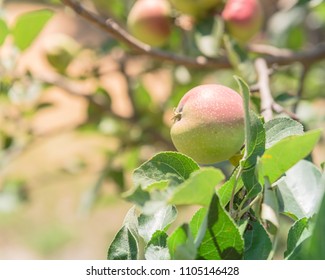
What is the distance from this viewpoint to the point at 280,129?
63 cm

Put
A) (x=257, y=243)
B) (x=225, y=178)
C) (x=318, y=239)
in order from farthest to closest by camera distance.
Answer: (x=225, y=178) < (x=257, y=243) < (x=318, y=239)

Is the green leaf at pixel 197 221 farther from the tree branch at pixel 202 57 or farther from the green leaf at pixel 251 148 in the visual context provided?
the tree branch at pixel 202 57

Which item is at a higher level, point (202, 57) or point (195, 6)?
point (195, 6)

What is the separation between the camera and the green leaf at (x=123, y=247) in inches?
24.0

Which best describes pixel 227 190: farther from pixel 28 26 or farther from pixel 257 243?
pixel 28 26

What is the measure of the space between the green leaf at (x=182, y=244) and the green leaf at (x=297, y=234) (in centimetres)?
10

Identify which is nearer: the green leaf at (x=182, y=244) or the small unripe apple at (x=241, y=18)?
the green leaf at (x=182, y=244)

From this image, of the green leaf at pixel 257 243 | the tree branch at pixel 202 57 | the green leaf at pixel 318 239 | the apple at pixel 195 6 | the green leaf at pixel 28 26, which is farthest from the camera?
the green leaf at pixel 28 26

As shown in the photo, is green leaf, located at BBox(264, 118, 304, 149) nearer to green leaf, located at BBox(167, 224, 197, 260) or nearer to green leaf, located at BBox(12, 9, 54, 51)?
green leaf, located at BBox(167, 224, 197, 260)

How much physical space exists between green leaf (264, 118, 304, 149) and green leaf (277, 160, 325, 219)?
74mm

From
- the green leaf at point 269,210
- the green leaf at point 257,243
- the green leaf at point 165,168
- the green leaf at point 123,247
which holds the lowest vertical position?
the green leaf at point 123,247

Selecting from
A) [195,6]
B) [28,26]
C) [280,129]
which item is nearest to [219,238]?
[280,129]

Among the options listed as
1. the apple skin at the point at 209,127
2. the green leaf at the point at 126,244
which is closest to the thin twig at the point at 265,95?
the apple skin at the point at 209,127

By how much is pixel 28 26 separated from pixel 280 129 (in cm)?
83
